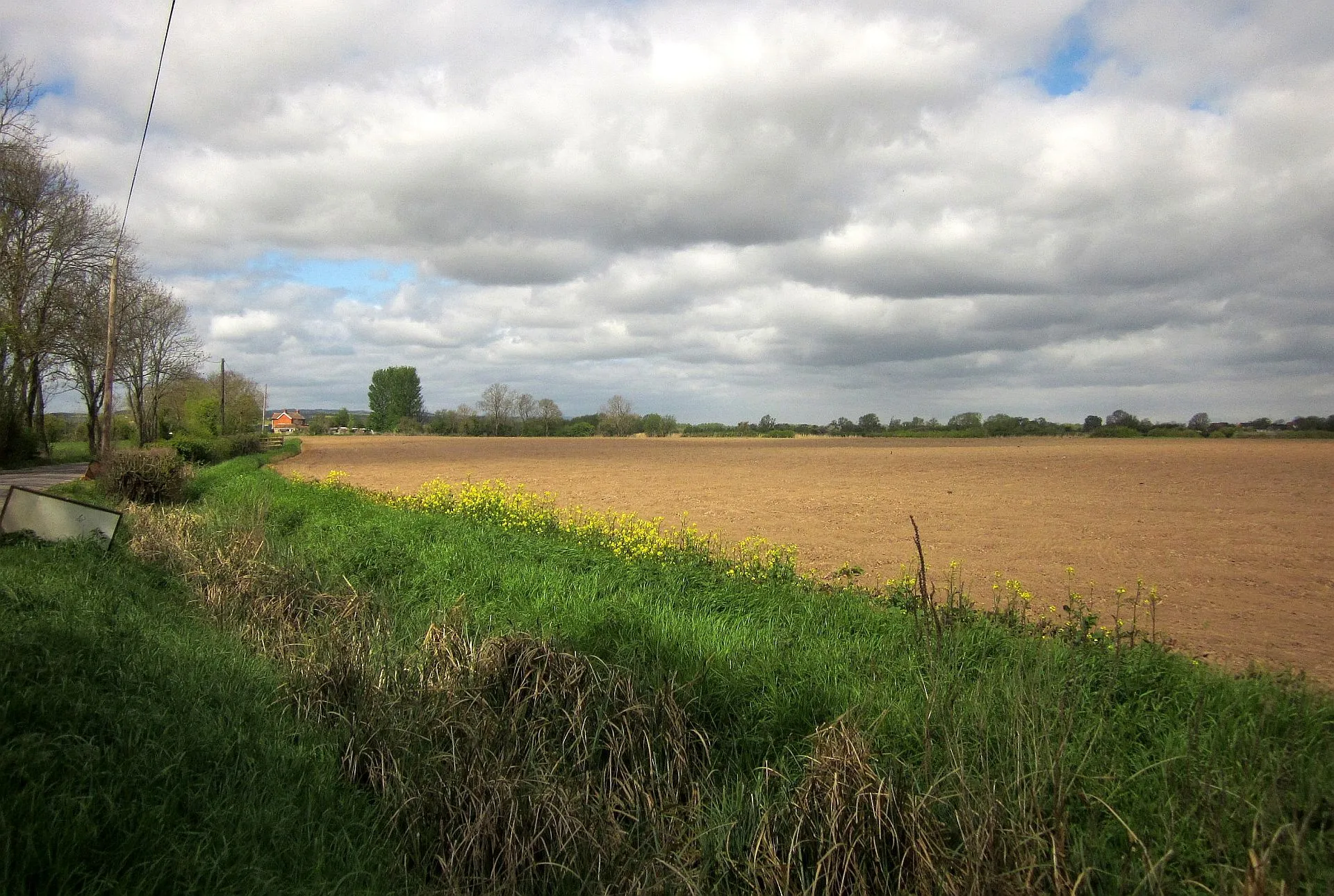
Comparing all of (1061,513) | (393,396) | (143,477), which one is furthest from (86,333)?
(393,396)

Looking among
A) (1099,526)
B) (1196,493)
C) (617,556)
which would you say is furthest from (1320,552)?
(617,556)

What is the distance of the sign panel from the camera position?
9.33 m

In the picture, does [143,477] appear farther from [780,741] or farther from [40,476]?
[780,741]

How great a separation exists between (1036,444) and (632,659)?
180 ft

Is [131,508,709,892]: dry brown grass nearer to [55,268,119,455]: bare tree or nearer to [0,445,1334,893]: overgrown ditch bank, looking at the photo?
[0,445,1334,893]: overgrown ditch bank

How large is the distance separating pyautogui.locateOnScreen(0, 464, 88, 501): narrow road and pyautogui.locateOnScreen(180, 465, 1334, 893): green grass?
58.6ft

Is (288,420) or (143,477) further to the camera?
(288,420)

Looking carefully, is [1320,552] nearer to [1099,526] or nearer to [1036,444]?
→ [1099,526]

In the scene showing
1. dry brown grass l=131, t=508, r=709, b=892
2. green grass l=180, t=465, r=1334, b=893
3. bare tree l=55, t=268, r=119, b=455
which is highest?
bare tree l=55, t=268, r=119, b=455

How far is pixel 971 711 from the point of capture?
4578 mm

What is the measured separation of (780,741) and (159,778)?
135 inches

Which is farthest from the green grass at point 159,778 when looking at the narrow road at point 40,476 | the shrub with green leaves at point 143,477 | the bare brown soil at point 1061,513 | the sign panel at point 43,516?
the narrow road at point 40,476

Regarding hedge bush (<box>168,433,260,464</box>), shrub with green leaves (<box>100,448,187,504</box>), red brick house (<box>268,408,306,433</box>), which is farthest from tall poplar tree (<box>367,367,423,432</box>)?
shrub with green leaves (<box>100,448,187,504</box>)

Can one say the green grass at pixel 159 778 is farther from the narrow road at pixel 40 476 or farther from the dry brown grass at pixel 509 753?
the narrow road at pixel 40 476
